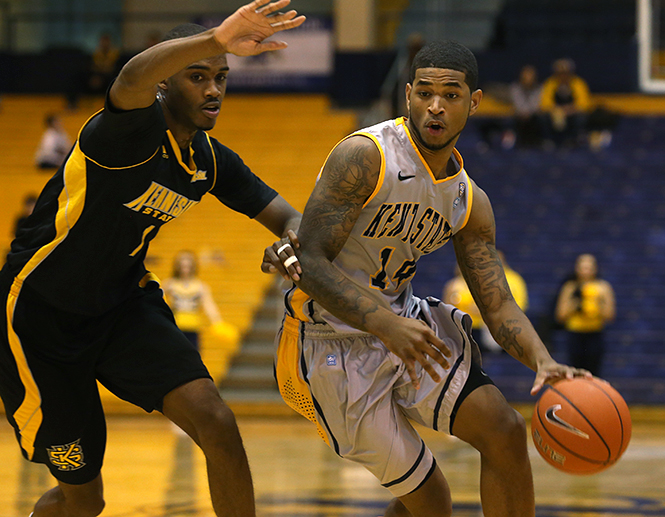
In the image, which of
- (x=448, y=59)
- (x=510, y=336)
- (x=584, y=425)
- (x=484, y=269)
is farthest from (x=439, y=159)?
(x=584, y=425)

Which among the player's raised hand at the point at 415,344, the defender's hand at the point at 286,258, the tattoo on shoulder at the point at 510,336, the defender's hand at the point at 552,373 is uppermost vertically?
the defender's hand at the point at 286,258

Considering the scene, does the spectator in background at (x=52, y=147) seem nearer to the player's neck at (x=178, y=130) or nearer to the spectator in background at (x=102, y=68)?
the spectator in background at (x=102, y=68)

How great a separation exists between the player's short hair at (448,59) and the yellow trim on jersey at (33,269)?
137 cm

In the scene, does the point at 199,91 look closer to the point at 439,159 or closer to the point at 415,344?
the point at 439,159

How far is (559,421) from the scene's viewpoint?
3.50m

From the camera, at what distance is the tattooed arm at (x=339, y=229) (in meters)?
3.40

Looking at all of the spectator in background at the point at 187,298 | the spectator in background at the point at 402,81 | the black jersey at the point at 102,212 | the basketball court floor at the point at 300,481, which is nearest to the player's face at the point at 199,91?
the black jersey at the point at 102,212

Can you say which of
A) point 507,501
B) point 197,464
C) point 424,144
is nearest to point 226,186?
point 424,144

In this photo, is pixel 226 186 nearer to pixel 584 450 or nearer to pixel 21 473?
pixel 584 450

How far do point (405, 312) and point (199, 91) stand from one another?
1.23 metres

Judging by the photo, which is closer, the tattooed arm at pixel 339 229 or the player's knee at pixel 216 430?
the tattooed arm at pixel 339 229

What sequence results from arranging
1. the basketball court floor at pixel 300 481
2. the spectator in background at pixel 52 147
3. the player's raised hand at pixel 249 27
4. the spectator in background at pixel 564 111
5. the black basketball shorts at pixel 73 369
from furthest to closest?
the spectator in background at pixel 564 111, the spectator in background at pixel 52 147, the basketball court floor at pixel 300 481, the black basketball shorts at pixel 73 369, the player's raised hand at pixel 249 27

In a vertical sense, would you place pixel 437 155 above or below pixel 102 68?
below

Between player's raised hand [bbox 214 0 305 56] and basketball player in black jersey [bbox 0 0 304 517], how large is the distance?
1.61 feet
